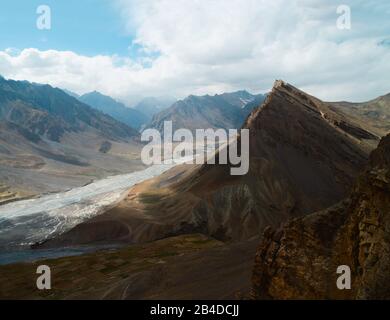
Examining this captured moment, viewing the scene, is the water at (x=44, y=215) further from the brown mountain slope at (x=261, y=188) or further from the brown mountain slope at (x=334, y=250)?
the brown mountain slope at (x=334, y=250)

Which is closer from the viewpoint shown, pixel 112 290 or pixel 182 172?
pixel 112 290

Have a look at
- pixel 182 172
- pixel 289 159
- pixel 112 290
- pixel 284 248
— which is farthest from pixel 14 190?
pixel 284 248

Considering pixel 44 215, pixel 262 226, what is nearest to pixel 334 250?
pixel 262 226

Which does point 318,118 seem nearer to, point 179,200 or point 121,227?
point 179,200

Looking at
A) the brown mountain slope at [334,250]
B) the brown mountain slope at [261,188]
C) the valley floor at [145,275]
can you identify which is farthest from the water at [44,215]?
the brown mountain slope at [334,250]

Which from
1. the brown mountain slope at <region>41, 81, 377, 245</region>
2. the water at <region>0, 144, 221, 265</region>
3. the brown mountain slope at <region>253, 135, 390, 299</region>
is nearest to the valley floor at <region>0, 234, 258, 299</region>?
the brown mountain slope at <region>253, 135, 390, 299</region>
